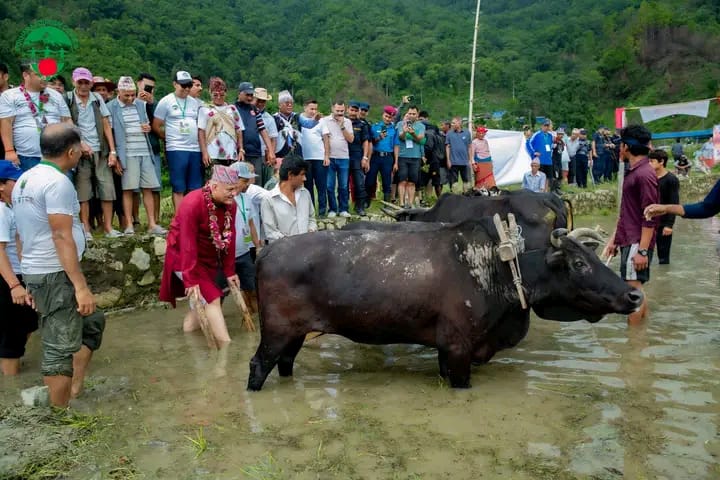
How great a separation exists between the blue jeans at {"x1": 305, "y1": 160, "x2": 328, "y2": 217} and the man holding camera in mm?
1886

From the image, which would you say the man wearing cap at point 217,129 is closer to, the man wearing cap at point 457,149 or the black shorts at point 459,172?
the man wearing cap at point 457,149

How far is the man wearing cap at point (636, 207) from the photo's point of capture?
6.36m

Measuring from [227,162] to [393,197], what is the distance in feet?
15.9

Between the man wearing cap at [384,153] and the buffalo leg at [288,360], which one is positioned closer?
the buffalo leg at [288,360]

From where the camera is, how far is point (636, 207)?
6.51 metres

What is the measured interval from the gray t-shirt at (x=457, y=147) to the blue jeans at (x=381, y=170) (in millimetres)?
2290

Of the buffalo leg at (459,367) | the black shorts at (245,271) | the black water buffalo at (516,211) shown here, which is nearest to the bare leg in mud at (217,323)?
the black shorts at (245,271)

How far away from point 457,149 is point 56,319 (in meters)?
10.5

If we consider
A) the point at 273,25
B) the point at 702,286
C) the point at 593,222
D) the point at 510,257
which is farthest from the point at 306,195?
the point at 273,25

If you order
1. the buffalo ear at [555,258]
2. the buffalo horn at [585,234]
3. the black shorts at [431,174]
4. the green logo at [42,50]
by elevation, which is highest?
the green logo at [42,50]

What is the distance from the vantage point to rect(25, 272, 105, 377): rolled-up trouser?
454 centimetres

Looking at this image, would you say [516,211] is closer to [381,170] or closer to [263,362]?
[263,362]

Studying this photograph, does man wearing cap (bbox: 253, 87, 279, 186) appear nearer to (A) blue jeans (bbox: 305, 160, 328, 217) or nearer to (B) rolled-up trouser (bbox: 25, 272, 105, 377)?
(A) blue jeans (bbox: 305, 160, 328, 217)

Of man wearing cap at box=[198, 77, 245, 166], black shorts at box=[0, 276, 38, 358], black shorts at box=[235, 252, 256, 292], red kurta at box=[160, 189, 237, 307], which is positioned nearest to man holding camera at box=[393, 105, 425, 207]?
man wearing cap at box=[198, 77, 245, 166]
